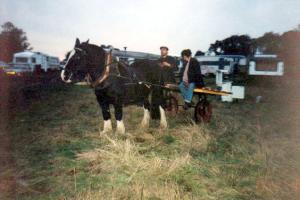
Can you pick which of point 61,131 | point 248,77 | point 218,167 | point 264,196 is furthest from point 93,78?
point 248,77

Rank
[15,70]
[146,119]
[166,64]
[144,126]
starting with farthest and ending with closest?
[15,70] < [166,64] < [146,119] < [144,126]

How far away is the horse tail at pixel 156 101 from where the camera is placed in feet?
34.9

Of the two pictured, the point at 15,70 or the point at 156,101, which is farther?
the point at 15,70

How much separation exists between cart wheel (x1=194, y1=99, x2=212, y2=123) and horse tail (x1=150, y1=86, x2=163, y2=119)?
1.21m

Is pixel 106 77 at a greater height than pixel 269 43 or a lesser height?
lesser

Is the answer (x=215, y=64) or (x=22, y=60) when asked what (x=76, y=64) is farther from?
(x=22, y=60)

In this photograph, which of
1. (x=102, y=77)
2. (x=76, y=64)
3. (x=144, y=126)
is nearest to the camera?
(x=76, y=64)

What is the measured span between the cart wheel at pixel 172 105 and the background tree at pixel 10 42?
73058 mm

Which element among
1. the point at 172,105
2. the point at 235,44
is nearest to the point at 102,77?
the point at 172,105

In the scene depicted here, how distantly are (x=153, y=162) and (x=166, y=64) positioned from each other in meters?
5.23

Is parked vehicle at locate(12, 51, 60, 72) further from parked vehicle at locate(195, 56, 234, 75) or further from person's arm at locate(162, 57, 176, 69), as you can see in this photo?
person's arm at locate(162, 57, 176, 69)

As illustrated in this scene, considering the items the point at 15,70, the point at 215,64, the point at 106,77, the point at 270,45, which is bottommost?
the point at 15,70

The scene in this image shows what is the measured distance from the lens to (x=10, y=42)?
88688mm

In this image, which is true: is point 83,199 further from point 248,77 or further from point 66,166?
point 248,77
